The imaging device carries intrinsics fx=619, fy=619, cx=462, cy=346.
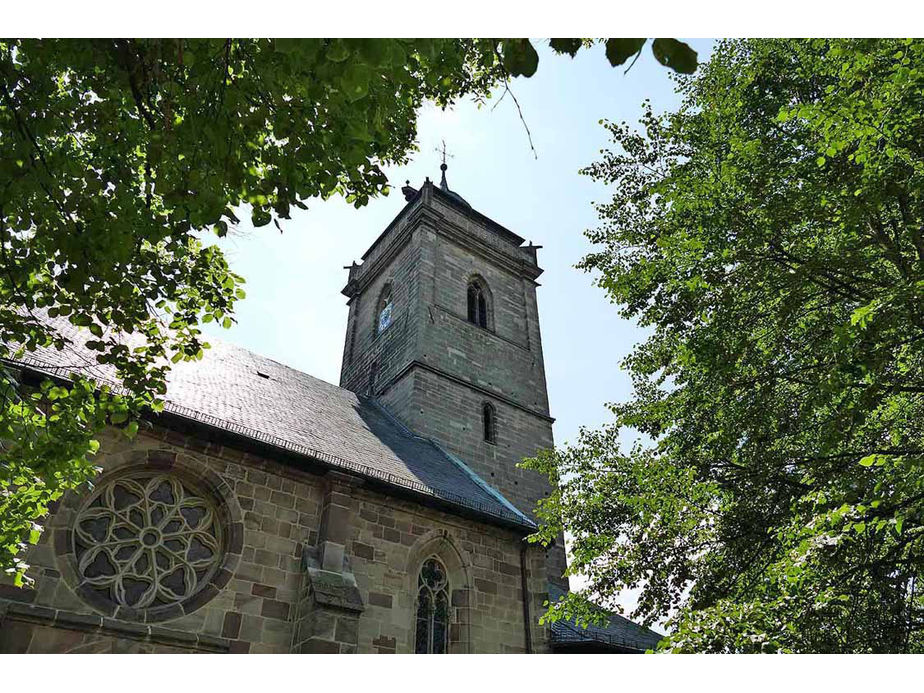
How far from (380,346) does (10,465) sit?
1449 centimetres

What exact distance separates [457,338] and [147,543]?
11480mm

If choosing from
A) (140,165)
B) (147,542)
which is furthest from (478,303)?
(140,165)

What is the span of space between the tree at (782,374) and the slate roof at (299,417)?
2.97 metres

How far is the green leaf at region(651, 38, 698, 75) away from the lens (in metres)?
2.09

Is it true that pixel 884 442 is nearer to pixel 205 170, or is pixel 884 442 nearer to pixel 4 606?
pixel 205 170

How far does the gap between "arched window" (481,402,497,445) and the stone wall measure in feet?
21.8

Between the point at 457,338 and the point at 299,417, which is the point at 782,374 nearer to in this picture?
the point at 299,417

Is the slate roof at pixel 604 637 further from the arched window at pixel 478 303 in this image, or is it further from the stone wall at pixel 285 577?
the arched window at pixel 478 303

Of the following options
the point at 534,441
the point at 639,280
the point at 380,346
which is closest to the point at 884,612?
the point at 639,280

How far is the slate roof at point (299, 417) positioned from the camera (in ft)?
27.6

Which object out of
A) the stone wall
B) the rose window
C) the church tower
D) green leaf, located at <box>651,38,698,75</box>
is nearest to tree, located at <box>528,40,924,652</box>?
the stone wall

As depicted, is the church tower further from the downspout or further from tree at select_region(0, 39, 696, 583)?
tree at select_region(0, 39, 696, 583)

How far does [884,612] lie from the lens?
6.55 meters

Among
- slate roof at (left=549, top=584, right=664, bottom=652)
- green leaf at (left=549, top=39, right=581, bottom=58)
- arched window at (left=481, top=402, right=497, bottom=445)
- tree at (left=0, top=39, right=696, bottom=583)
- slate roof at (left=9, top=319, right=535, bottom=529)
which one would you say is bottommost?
slate roof at (left=549, top=584, right=664, bottom=652)
